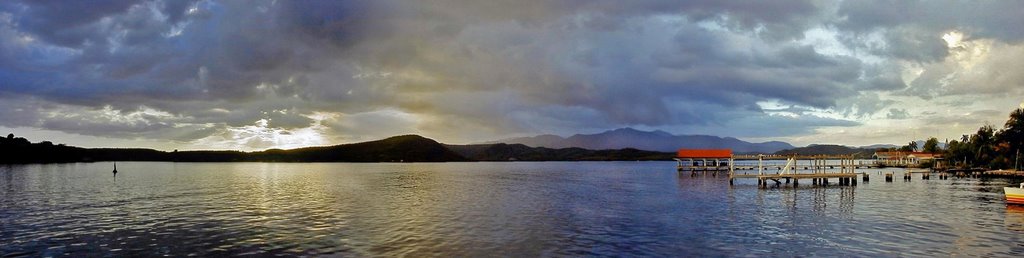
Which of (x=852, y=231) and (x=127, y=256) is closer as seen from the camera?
(x=127, y=256)

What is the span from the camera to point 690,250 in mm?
29828

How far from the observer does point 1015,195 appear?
2040 inches

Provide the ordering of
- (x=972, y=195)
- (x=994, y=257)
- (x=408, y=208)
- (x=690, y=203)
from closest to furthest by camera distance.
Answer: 1. (x=994, y=257)
2. (x=408, y=208)
3. (x=690, y=203)
4. (x=972, y=195)

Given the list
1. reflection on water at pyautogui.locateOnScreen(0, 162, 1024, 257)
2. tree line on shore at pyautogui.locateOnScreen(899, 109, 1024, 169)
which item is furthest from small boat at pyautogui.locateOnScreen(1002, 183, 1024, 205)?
tree line on shore at pyautogui.locateOnScreen(899, 109, 1024, 169)

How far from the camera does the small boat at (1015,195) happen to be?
51.5m

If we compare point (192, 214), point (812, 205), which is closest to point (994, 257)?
point (812, 205)

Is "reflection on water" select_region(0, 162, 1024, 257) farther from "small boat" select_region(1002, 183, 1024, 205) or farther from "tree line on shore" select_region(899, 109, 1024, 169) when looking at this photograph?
"tree line on shore" select_region(899, 109, 1024, 169)

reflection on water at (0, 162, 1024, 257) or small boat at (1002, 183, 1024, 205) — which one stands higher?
small boat at (1002, 183, 1024, 205)

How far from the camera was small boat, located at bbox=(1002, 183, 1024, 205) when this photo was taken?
169ft

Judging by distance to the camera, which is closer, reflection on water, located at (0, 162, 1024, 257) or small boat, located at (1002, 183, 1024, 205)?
reflection on water, located at (0, 162, 1024, 257)

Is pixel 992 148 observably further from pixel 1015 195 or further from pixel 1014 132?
pixel 1015 195

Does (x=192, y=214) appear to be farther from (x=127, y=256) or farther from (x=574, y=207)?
(x=574, y=207)

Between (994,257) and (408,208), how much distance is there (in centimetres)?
4160

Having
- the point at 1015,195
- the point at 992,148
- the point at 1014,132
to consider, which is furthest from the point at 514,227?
the point at 992,148
